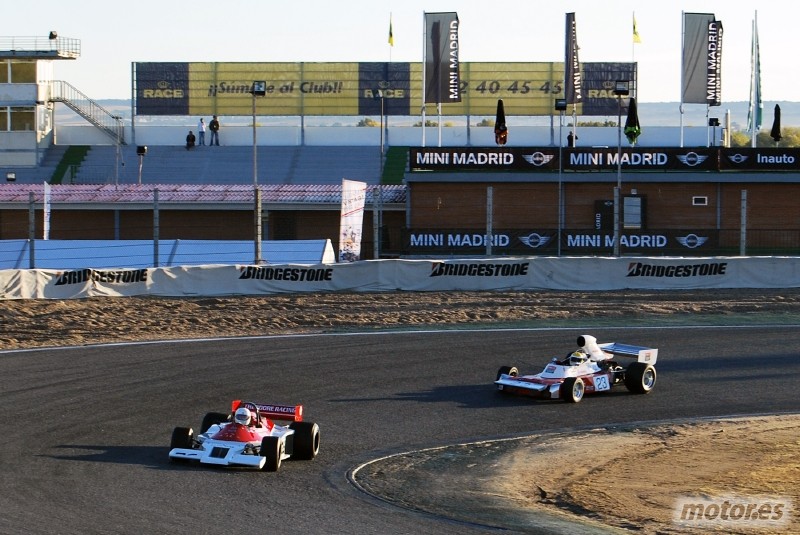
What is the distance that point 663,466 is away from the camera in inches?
457

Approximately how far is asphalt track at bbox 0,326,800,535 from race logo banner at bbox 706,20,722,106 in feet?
86.3

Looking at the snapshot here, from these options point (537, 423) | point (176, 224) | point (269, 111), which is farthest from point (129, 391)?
point (269, 111)

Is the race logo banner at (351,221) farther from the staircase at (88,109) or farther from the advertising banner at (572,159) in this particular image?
the staircase at (88,109)

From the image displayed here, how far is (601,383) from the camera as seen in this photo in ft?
51.2

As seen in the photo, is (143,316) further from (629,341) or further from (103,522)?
(103,522)

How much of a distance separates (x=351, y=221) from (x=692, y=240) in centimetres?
1084

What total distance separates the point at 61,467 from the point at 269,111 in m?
53.1

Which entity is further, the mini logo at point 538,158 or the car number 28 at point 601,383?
the mini logo at point 538,158

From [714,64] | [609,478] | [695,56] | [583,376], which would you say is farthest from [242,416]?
[714,64]

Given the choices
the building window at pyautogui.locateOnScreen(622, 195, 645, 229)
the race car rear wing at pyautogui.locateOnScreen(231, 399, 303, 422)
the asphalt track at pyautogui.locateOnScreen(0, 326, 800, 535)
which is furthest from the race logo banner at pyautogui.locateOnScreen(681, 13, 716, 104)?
the race car rear wing at pyautogui.locateOnScreen(231, 399, 303, 422)

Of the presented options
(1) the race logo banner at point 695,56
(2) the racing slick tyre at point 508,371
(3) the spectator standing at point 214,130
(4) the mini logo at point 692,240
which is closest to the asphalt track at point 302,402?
(2) the racing slick tyre at point 508,371

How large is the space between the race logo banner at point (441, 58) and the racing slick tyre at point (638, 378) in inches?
1269

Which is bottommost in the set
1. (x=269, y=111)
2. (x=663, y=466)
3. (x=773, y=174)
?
(x=663, y=466)

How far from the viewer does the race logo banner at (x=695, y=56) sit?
149 ft
